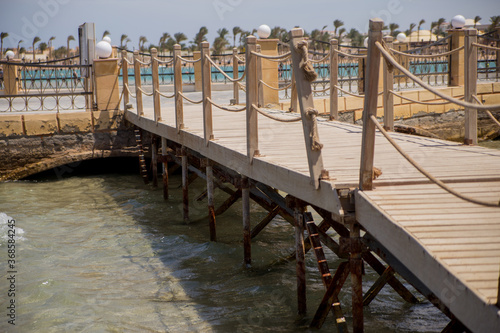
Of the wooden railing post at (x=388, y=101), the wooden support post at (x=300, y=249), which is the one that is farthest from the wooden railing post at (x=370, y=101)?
the wooden railing post at (x=388, y=101)

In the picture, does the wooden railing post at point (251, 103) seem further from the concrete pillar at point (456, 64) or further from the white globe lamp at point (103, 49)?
the concrete pillar at point (456, 64)

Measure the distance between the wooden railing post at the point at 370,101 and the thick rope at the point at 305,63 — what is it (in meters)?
0.48

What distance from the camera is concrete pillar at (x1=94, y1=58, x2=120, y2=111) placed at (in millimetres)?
12797

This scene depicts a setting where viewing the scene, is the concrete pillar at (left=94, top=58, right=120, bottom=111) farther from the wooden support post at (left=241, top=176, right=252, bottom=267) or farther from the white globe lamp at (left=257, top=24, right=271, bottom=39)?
the wooden support post at (left=241, top=176, right=252, bottom=267)

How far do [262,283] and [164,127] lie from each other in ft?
13.3

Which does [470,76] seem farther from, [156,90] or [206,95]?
[156,90]

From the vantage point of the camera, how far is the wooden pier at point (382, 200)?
9.36ft

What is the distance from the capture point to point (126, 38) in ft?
220

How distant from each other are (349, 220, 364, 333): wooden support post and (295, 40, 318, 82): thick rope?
1.15 meters

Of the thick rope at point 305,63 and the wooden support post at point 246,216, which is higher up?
the thick rope at point 305,63

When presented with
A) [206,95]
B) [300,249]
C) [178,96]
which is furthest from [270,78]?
[300,249]

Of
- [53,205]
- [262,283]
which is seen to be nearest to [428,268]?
[262,283]

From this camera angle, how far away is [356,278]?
4.22 meters

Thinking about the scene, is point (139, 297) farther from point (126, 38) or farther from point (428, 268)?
point (126, 38)
